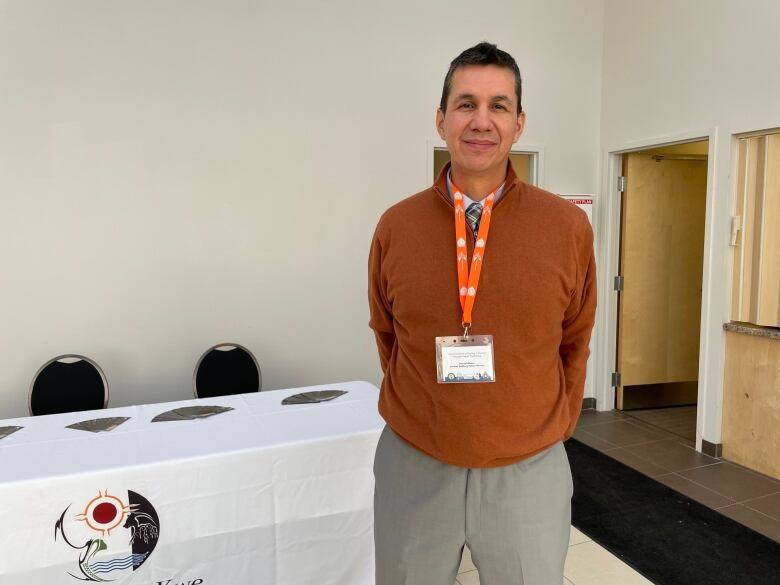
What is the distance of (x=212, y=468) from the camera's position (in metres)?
2.07

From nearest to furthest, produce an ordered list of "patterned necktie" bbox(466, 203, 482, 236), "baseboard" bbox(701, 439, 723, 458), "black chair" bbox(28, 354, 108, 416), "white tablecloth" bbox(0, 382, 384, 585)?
"patterned necktie" bbox(466, 203, 482, 236)
"white tablecloth" bbox(0, 382, 384, 585)
"black chair" bbox(28, 354, 108, 416)
"baseboard" bbox(701, 439, 723, 458)

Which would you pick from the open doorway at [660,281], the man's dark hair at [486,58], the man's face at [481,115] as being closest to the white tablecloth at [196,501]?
the man's face at [481,115]

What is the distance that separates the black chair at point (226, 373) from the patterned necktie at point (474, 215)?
8.08 ft

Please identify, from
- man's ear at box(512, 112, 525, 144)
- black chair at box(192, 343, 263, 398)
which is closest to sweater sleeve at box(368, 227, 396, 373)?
man's ear at box(512, 112, 525, 144)

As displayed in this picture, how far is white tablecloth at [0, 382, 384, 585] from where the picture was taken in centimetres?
191

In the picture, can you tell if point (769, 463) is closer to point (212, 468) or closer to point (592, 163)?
point (592, 163)

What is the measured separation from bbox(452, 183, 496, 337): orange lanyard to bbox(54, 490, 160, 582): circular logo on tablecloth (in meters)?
1.40

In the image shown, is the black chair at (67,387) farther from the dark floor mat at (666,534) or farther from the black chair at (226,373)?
the dark floor mat at (666,534)

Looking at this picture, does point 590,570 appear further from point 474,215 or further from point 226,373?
point 226,373

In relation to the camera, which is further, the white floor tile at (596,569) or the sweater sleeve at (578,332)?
the white floor tile at (596,569)

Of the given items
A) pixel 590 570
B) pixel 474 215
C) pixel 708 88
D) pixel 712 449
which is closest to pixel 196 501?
pixel 474 215

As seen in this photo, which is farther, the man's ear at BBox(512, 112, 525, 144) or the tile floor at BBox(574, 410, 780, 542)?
the tile floor at BBox(574, 410, 780, 542)

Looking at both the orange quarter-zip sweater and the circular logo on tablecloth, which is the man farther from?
the circular logo on tablecloth

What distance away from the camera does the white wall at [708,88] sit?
11.7 ft
